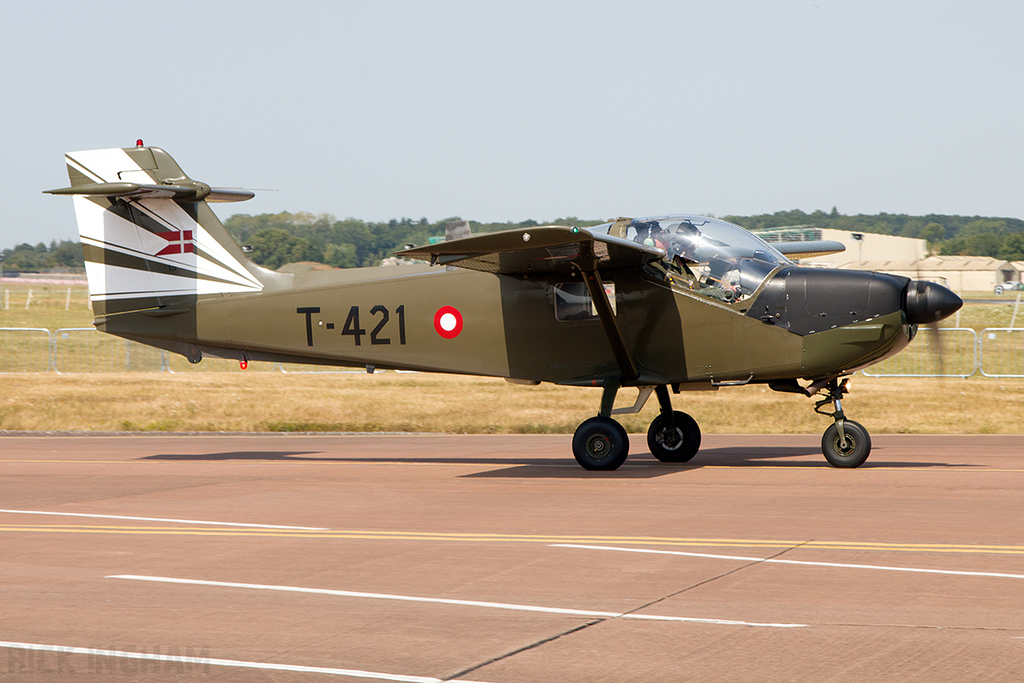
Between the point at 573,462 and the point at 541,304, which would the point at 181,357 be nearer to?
the point at 573,462

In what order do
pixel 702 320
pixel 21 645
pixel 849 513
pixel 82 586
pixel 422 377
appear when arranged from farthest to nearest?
1. pixel 422 377
2. pixel 702 320
3. pixel 849 513
4. pixel 82 586
5. pixel 21 645

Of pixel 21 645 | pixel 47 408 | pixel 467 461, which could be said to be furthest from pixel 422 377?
pixel 21 645

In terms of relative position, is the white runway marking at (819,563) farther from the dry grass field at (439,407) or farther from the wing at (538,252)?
the dry grass field at (439,407)

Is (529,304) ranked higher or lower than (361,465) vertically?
higher

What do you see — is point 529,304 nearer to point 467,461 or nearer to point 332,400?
point 467,461

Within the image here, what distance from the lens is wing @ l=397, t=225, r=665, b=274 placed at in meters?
11.5

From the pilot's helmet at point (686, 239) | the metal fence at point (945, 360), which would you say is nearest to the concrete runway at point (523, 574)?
the pilot's helmet at point (686, 239)

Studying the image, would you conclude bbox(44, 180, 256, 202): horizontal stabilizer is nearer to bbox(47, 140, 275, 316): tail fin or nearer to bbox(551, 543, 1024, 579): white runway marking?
bbox(47, 140, 275, 316): tail fin

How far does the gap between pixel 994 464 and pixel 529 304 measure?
6.29 meters

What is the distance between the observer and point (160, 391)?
24.5 m

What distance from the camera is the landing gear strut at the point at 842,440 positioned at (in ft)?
41.8

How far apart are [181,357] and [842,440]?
929 inches

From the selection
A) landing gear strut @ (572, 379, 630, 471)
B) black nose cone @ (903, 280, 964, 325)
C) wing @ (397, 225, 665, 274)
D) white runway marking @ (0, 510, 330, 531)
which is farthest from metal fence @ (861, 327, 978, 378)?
white runway marking @ (0, 510, 330, 531)

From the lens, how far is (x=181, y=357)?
31.7 m
